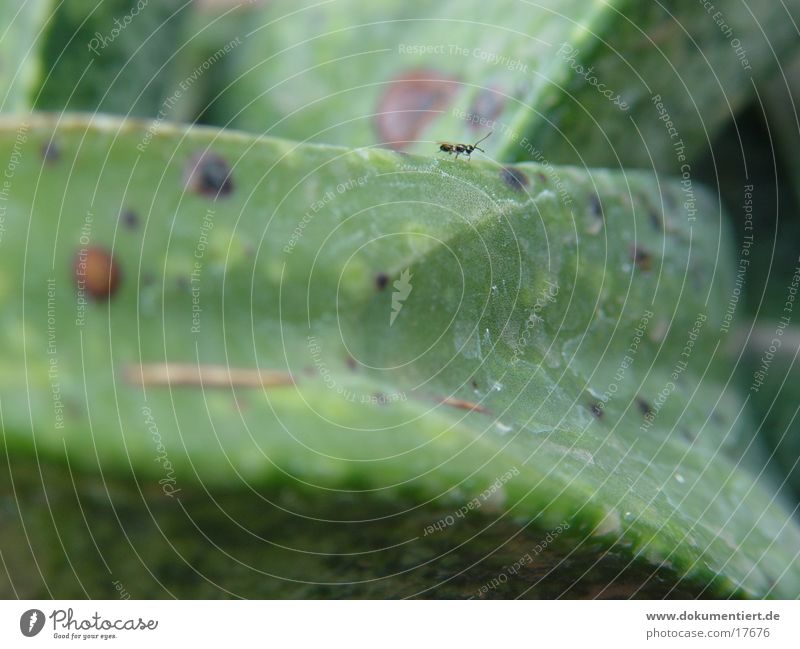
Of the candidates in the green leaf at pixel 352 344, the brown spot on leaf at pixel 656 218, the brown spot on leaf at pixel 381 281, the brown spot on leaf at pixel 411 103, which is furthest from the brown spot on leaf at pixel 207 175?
the brown spot on leaf at pixel 656 218

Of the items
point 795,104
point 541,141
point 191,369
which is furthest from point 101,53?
point 795,104

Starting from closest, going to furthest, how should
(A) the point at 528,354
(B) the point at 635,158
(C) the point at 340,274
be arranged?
(C) the point at 340,274 < (A) the point at 528,354 < (B) the point at 635,158

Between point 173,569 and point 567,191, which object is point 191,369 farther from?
point 567,191

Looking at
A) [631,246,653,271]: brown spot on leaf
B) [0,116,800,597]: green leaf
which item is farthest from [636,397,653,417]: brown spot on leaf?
[631,246,653,271]: brown spot on leaf

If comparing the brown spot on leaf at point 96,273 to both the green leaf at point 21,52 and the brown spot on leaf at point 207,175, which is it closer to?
the brown spot on leaf at point 207,175

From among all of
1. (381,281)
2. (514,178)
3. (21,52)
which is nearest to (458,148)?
(514,178)

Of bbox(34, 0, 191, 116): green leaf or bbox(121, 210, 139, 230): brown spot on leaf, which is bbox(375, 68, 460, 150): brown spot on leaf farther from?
bbox(121, 210, 139, 230): brown spot on leaf

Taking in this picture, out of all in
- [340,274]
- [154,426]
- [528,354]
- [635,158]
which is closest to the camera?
[154,426]
